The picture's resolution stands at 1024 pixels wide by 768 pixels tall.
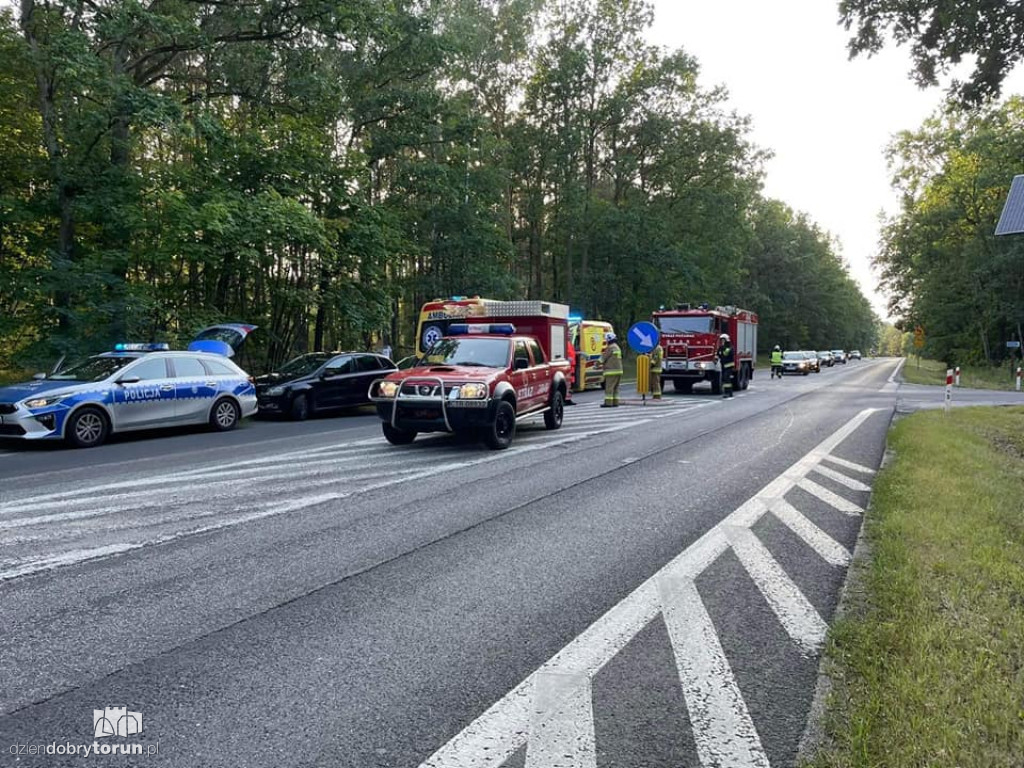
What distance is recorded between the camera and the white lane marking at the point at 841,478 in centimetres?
805

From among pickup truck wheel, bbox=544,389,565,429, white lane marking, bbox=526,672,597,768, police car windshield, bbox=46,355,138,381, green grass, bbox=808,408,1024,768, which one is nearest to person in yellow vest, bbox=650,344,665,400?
pickup truck wheel, bbox=544,389,565,429

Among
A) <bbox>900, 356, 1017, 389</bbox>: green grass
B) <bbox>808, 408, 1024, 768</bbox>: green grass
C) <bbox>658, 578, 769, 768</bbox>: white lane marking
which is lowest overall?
<bbox>900, 356, 1017, 389</bbox>: green grass

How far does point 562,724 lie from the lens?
2926 millimetres

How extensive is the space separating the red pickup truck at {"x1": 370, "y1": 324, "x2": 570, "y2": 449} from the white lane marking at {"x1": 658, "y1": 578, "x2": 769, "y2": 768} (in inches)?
243

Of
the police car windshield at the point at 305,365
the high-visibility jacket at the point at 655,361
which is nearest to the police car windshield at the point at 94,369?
the police car windshield at the point at 305,365

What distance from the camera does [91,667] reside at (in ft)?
11.2

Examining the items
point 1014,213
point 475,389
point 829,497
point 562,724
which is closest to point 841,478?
point 829,497

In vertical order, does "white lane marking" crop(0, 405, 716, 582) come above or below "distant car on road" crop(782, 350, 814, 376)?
below

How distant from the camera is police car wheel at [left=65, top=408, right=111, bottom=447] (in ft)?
36.5

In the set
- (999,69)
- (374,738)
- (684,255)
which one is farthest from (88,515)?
(684,255)

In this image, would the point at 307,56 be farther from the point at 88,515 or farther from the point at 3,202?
the point at 88,515

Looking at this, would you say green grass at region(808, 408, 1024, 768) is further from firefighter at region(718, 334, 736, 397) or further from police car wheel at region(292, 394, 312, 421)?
firefighter at region(718, 334, 736, 397)

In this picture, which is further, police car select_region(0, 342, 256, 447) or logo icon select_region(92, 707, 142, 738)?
police car select_region(0, 342, 256, 447)

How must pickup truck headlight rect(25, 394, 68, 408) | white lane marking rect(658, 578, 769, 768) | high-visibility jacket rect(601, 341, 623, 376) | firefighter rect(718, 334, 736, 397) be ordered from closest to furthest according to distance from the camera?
1. white lane marking rect(658, 578, 769, 768)
2. pickup truck headlight rect(25, 394, 68, 408)
3. high-visibility jacket rect(601, 341, 623, 376)
4. firefighter rect(718, 334, 736, 397)
